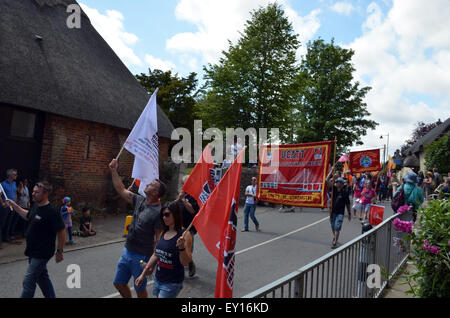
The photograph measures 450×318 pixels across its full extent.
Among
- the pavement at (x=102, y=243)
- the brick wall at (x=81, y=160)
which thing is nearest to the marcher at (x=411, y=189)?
the pavement at (x=102, y=243)

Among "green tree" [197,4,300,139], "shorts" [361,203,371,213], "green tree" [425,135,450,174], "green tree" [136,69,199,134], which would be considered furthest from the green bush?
"green tree" [136,69,199,134]

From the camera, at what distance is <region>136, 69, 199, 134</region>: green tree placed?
28719 millimetres

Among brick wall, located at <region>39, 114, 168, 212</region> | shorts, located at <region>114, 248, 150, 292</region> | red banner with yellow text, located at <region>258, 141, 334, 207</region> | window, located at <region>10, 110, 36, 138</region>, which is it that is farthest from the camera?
brick wall, located at <region>39, 114, 168, 212</region>

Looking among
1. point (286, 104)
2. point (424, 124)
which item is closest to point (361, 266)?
point (286, 104)

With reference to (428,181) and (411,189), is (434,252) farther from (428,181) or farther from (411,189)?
(428,181)

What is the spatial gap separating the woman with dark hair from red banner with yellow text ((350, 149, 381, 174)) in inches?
373

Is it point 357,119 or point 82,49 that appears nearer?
point 82,49

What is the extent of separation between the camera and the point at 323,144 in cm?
682

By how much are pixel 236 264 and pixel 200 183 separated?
285 cm

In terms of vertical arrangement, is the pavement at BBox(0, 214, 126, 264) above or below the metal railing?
below

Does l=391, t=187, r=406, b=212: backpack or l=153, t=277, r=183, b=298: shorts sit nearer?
l=153, t=277, r=183, b=298: shorts

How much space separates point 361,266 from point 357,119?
30.2 m

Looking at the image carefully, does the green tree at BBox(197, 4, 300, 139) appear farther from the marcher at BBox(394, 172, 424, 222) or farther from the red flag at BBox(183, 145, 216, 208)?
the red flag at BBox(183, 145, 216, 208)
